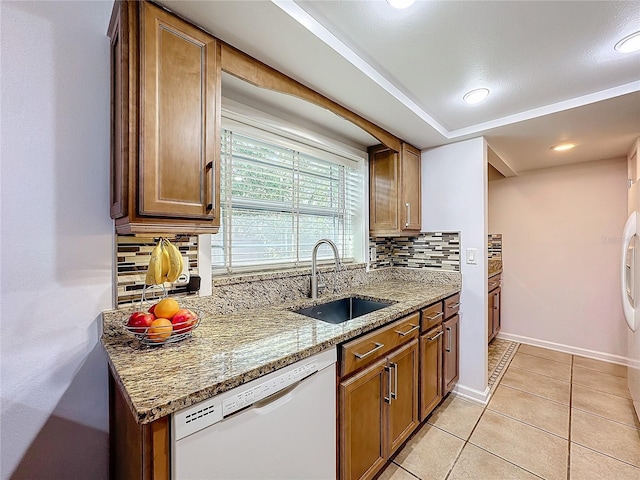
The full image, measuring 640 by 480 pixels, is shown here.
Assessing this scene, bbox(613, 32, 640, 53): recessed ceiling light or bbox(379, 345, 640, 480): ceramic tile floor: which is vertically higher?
bbox(613, 32, 640, 53): recessed ceiling light

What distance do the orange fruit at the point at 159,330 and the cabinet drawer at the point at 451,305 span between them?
6.23 feet

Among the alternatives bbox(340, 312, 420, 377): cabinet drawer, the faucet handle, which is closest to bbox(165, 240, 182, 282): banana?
bbox(340, 312, 420, 377): cabinet drawer

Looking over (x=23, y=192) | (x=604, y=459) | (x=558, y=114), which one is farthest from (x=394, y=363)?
(x=558, y=114)

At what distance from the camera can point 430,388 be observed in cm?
194

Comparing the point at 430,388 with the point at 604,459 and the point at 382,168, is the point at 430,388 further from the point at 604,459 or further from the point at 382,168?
the point at 382,168

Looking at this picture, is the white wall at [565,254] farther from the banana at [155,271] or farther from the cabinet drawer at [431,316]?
the banana at [155,271]

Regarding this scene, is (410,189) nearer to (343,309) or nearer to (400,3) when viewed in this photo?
(343,309)

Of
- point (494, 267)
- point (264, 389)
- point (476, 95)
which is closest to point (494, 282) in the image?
point (494, 267)

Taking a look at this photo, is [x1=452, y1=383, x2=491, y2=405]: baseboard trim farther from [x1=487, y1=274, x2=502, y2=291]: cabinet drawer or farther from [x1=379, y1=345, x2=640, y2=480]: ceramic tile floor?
[x1=487, y1=274, x2=502, y2=291]: cabinet drawer

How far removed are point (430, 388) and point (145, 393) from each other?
184 centimetres

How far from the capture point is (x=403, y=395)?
166 cm

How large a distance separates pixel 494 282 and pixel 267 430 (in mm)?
3333

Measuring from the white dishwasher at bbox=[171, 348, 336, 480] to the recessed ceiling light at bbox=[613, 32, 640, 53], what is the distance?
195 cm

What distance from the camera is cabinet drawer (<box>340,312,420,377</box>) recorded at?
1.27 metres
